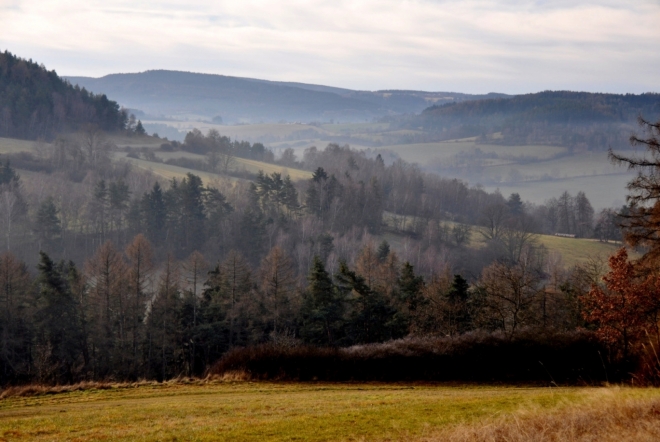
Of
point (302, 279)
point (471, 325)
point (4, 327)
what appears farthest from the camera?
point (302, 279)

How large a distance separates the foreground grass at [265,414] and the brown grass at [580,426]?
1.07ft

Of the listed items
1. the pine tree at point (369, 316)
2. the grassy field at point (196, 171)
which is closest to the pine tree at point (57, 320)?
the pine tree at point (369, 316)

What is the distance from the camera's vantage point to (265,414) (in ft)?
46.9

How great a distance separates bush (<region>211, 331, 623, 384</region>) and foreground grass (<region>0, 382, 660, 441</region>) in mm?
4814

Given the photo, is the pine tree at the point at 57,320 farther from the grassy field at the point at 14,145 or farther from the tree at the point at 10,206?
the grassy field at the point at 14,145

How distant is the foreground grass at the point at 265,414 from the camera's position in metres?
11.8

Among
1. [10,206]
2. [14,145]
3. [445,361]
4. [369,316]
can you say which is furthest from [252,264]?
[14,145]

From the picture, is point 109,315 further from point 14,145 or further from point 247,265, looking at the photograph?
point 14,145

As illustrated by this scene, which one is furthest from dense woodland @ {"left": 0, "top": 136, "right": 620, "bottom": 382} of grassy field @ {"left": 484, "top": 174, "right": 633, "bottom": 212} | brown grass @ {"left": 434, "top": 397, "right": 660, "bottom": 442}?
grassy field @ {"left": 484, "top": 174, "right": 633, "bottom": 212}

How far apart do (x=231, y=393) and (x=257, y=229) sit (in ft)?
220

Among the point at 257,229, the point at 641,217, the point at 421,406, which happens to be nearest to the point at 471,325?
the point at 641,217

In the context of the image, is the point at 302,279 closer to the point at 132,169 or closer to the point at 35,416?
the point at 132,169

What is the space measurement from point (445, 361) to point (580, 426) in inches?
580

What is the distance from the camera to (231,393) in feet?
64.1
